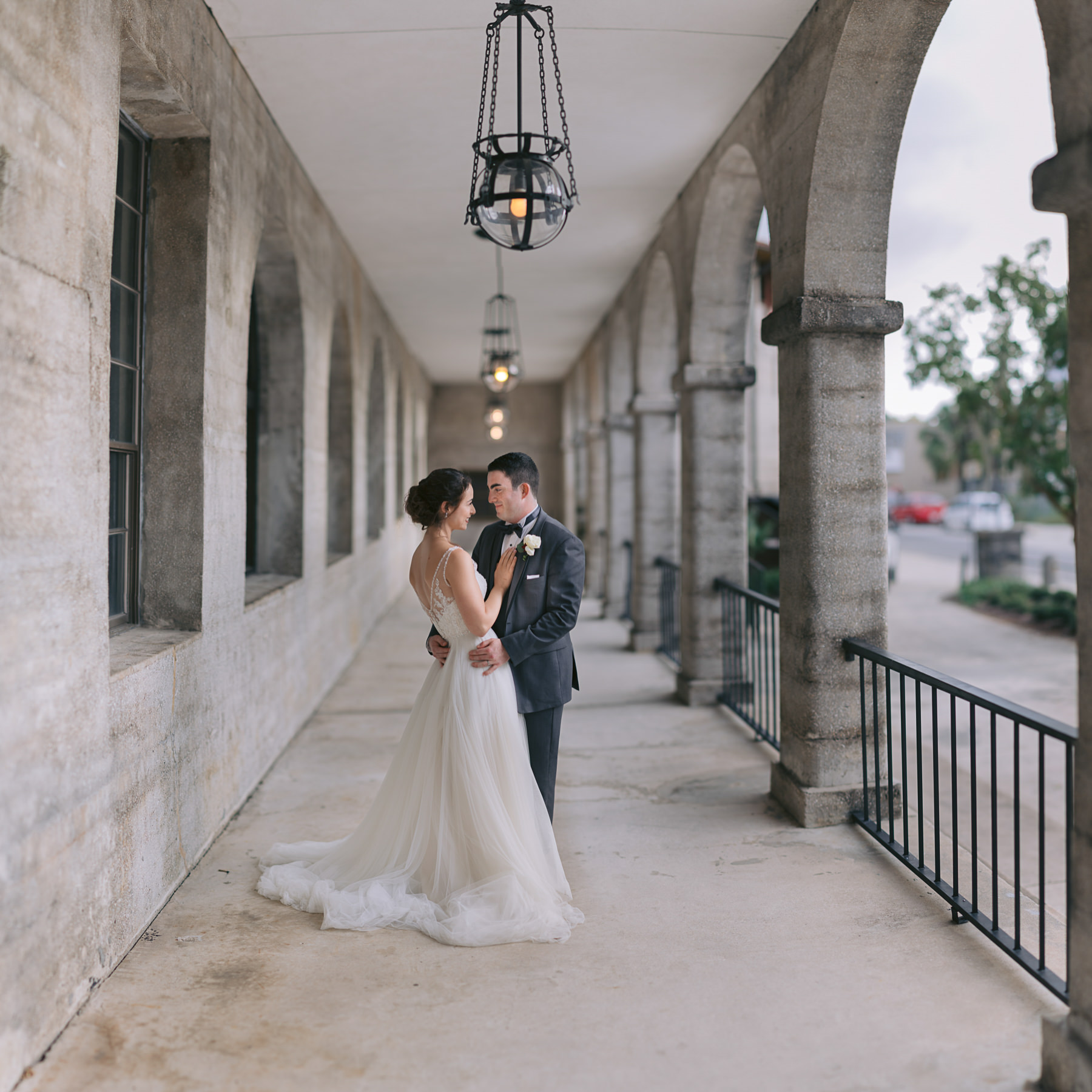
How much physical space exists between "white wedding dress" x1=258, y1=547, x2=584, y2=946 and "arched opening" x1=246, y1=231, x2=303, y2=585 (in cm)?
320

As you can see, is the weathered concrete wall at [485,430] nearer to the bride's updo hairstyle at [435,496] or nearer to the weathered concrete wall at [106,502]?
the weathered concrete wall at [106,502]

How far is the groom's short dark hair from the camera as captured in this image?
3523 mm

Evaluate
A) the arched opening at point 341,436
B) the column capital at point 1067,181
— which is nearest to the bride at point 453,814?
the column capital at point 1067,181

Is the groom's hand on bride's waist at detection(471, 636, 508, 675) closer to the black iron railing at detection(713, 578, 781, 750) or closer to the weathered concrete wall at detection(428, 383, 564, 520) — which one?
the black iron railing at detection(713, 578, 781, 750)

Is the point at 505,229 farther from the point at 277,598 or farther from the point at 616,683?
the point at 616,683

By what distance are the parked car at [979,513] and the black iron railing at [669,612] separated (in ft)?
86.0

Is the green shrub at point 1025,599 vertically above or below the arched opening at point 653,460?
below

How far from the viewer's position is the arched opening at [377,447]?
11305 mm

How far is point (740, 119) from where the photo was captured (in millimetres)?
5301

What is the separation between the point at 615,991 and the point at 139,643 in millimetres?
2286

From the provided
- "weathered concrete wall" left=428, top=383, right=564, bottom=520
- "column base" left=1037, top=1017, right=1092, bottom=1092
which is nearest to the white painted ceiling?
"column base" left=1037, top=1017, right=1092, bottom=1092

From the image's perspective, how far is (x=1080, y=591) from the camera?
2225mm

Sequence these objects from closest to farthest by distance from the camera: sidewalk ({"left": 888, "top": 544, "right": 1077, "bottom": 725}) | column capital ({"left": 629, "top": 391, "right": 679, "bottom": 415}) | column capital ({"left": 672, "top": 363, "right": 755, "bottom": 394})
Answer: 1. column capital ({"left": 672, "top": 363, "right": 755, "bottom": 394})
2. sidewalk ({"left": 888, "top": 544, "right": 1077, "bottom": 725})
3. column capital ({"left": 629, "top": 391, "right": 679, "bottom": 415})

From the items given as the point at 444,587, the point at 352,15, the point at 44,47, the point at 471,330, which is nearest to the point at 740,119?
the point at 352,15
